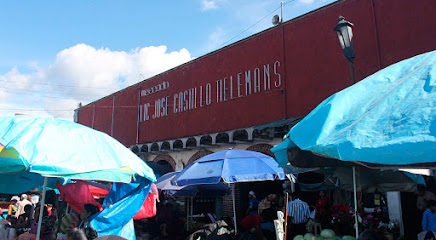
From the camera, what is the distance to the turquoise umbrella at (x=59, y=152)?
3691mm

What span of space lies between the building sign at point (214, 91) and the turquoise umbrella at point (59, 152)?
7.63 metres

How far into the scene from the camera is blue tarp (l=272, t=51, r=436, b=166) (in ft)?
6.84

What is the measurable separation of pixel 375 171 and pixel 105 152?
370cm

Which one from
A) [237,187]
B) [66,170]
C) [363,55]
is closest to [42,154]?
[66,170]

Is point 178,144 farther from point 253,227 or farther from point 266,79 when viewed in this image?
point 253,227

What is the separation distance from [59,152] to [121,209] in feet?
5.13

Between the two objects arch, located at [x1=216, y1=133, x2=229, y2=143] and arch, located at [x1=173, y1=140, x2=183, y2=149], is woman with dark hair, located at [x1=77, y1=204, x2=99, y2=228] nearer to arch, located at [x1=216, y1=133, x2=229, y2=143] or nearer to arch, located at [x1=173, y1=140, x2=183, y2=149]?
arch, located at [x1=216, y1=133, x2=229, y2=143]

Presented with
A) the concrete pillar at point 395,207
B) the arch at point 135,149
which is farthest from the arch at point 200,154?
the concrete pillar at point 395,207

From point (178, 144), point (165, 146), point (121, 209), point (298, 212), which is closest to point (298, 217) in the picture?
point (298, 212)

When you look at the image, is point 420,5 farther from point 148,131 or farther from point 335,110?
point 148,131

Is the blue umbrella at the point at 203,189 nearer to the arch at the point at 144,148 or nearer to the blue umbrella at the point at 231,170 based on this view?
the blue umbrella at the point at 231,170

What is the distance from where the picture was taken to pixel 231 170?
6277 mm

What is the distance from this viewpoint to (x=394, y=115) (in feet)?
7.76

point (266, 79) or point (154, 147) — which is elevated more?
point (266, 79)
